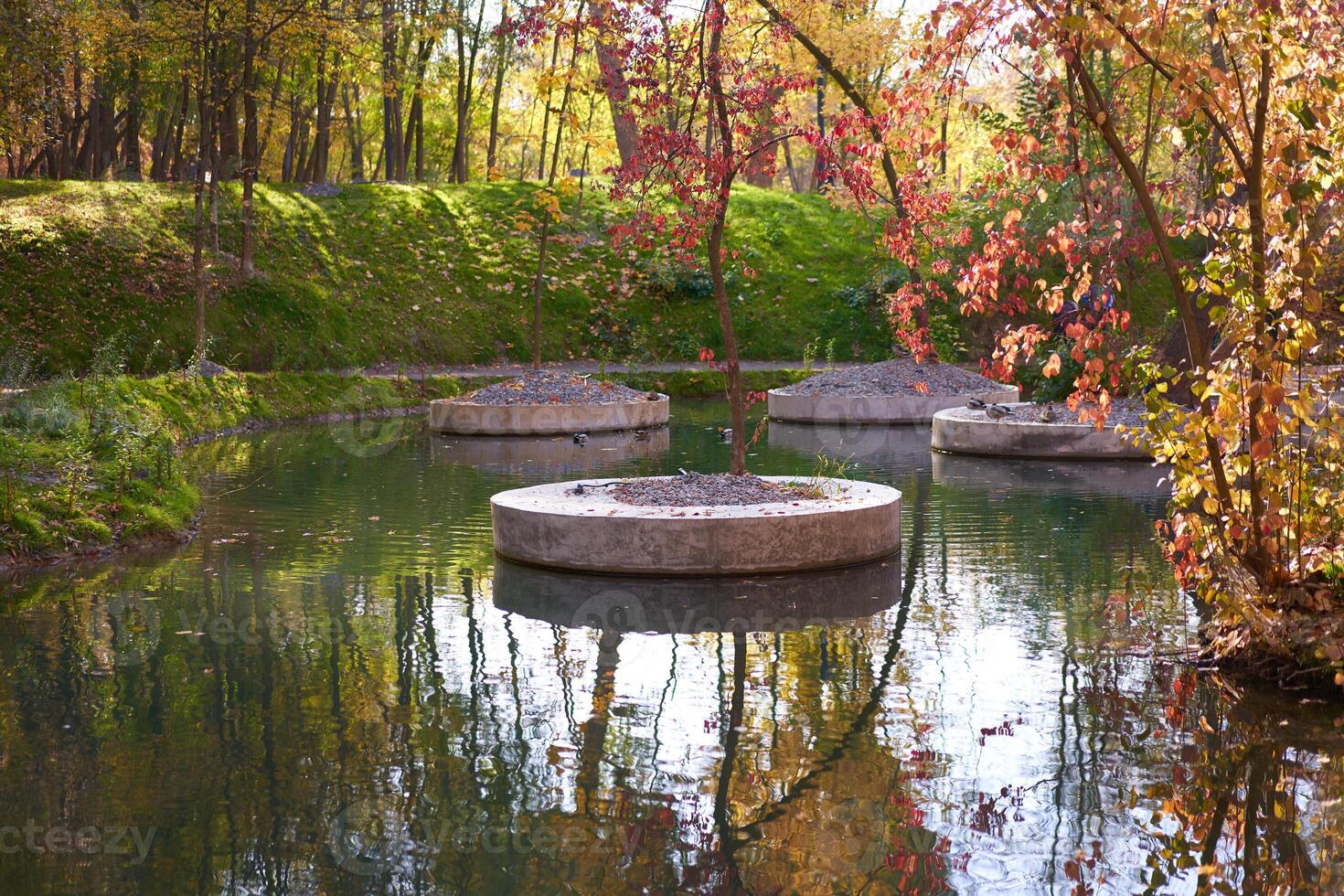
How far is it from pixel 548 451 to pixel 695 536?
9.12 m

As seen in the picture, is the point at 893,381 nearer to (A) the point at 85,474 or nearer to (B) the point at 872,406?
(B) the point at 872,406

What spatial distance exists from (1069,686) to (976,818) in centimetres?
180

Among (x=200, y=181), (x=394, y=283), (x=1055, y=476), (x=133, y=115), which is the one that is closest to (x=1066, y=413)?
(x=1055, y=476)

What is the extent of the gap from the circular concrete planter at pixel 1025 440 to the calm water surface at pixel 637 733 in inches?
212

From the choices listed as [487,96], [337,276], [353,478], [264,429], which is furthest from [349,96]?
[353,478]

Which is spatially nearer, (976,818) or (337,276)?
(976,818)

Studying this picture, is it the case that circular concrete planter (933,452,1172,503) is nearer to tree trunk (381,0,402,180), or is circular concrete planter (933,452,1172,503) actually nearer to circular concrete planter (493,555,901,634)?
circular concrete planter (493,555,901,634)

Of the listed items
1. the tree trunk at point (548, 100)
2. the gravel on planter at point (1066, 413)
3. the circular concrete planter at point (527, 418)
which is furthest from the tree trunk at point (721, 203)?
the circular concrete planter at point (527, 418)

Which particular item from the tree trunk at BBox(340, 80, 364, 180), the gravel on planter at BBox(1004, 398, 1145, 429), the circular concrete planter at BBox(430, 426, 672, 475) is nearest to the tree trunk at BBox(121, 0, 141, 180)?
the tree trunk at BBox(340, 80, 364, 180)

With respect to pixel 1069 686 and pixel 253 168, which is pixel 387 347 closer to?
pixel 253 168

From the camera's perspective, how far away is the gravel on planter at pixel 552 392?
66.0 feet

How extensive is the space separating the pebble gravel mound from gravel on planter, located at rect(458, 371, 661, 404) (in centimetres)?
1029

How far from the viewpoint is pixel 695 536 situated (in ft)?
28.3

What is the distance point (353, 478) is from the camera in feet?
46.9
